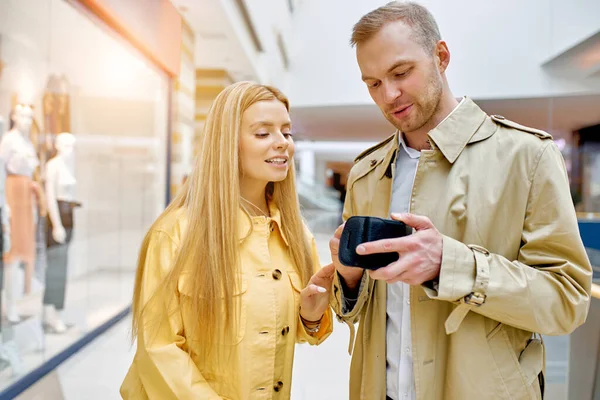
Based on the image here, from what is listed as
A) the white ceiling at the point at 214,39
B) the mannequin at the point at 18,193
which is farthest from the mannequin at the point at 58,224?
the white ceiling at the point at 214,39

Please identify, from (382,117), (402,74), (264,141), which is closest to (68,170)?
(382,117)

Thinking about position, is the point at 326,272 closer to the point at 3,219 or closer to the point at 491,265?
the point at 491,265

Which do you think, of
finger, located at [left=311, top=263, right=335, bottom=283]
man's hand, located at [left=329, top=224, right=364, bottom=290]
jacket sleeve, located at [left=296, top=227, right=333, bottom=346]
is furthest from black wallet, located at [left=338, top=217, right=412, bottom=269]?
jacket sleeve, located at [left=296, top=227, right=333, bottom=346]

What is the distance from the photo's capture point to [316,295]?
129cm

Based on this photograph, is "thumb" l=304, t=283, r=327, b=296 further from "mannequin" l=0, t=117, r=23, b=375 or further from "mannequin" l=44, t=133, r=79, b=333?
"mannequin" l=44, t=133, r=79, b=333

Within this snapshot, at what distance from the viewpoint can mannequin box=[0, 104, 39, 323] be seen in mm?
2906

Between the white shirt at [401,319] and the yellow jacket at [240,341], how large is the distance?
0.32 m

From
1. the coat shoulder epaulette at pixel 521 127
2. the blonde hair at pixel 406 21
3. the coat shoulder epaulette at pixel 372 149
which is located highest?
the blonde hair at pixel 406 21

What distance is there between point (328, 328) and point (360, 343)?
0.26m

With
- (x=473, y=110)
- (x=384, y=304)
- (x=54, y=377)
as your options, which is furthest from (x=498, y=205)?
(x=54, y=377)

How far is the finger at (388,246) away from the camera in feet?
2.58

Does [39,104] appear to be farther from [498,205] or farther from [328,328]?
[498,205]

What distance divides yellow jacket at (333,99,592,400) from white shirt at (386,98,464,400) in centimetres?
2

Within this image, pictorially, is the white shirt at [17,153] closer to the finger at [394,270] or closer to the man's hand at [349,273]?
the man's hand at [349,273]
